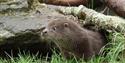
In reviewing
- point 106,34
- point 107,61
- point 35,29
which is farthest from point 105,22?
point 35,29

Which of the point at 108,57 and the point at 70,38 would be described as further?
the point at 108,57

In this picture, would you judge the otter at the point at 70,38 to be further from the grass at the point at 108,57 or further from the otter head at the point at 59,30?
the grass at the point at 108,57

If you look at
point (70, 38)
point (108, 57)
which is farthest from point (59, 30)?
point (108, 57)

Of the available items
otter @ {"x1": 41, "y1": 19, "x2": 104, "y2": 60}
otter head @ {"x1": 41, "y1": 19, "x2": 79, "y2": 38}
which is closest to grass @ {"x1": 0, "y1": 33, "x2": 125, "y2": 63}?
otter @ {"x1": 41, "y1": 19, "x2": 104, "y2": 60}

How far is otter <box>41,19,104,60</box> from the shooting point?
6426mm

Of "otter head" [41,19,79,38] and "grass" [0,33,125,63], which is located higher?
"otter head" [41,19,79,38]

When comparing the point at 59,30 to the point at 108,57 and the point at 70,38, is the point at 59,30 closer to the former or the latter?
the point at 70,38

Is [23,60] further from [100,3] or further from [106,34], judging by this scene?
[100,3]

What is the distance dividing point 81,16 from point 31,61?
1.48 metres

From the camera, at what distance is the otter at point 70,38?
6426 millimetres

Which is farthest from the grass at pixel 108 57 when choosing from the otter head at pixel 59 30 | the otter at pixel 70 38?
the otter head at pixel 59 30

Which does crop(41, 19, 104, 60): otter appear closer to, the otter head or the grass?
the otter head

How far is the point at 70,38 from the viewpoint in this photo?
6.46 metres

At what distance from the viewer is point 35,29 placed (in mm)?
7035
